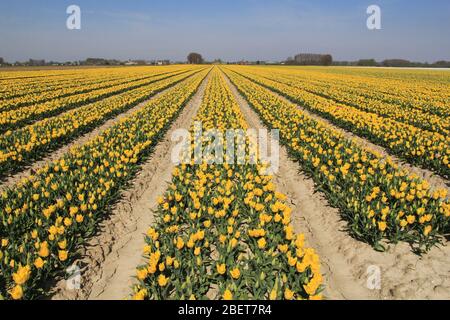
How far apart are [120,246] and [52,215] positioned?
1338 millimetres

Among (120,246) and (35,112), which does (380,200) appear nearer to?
(120,246)

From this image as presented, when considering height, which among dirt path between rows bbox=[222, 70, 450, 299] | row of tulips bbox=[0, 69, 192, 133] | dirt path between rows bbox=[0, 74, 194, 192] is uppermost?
row of tulips bbox=[0, 69, 192, 133]

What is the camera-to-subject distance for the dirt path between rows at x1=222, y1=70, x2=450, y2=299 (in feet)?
13.5

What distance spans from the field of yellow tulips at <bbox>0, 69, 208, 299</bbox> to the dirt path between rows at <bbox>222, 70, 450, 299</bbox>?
382cm

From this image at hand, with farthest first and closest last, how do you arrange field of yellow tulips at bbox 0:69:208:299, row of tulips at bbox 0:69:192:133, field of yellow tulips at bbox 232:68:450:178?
row of tulips at bbox 0:69:192:133, field of yellow tulips at bbox 232:68:450:178, field of yellow tulips at bbox 0:69:208:299

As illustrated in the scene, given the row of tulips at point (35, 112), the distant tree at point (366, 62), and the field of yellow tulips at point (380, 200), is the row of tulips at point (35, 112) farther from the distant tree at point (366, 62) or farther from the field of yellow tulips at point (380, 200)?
the distant tree at point (366, 62)

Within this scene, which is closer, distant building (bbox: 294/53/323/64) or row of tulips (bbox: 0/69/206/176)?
row of tulips (bbox: 0/69/206/176)

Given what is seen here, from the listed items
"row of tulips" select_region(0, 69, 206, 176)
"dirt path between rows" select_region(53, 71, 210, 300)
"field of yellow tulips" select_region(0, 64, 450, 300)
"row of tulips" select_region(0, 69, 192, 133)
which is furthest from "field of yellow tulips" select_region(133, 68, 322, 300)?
"row of tulips" select_region(0, 69, 192, 133)

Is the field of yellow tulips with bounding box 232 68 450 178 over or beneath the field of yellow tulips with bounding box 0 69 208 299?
over

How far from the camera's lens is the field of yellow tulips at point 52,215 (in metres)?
3.88

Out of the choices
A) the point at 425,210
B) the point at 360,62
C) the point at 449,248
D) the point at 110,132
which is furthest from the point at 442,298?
the point at 360,62

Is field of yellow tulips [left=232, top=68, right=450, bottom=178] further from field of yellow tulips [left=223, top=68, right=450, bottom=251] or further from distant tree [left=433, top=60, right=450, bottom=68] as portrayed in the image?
distant tree [left=433, top=60, right=450, bottom=68]

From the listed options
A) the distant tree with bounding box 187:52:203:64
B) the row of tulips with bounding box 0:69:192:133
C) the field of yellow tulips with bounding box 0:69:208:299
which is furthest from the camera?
the distant tree with bounding box 187:52:203:64
